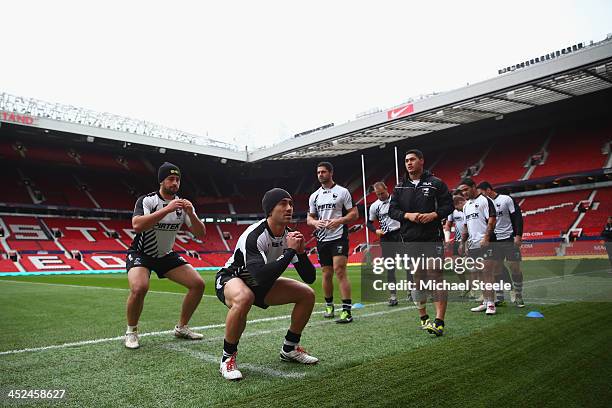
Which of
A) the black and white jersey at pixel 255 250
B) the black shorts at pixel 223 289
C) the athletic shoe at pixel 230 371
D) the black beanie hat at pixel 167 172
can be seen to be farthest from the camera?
the black beanie hat at pixel 167 172

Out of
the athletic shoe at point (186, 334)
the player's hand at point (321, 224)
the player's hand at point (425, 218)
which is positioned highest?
the player's hand at point (425, 218)

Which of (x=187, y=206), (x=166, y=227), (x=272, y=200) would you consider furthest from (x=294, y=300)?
(x=166, y=227)

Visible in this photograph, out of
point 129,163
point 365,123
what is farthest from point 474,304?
point 129,163

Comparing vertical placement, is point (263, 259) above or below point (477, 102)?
below

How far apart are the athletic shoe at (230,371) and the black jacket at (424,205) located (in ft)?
8.80

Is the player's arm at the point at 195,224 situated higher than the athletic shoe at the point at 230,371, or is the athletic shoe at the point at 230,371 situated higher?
the player's arm at the point at 195,224

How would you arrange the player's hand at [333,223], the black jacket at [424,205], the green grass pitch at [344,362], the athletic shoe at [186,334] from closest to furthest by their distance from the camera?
the green grass pitch at [344,362] < the athletic shoe at [186,334] < the black jacket at [424,205] < the player's hand at [333,223]

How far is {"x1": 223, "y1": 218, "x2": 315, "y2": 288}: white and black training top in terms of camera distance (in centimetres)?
321

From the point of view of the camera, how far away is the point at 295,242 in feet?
11.2

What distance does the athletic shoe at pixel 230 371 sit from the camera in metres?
3.15

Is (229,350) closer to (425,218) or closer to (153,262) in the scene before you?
(153,262)

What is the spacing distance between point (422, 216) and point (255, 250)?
2226mm

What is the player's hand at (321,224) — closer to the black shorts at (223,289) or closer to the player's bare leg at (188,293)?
the player's bare leg at (188,293)
